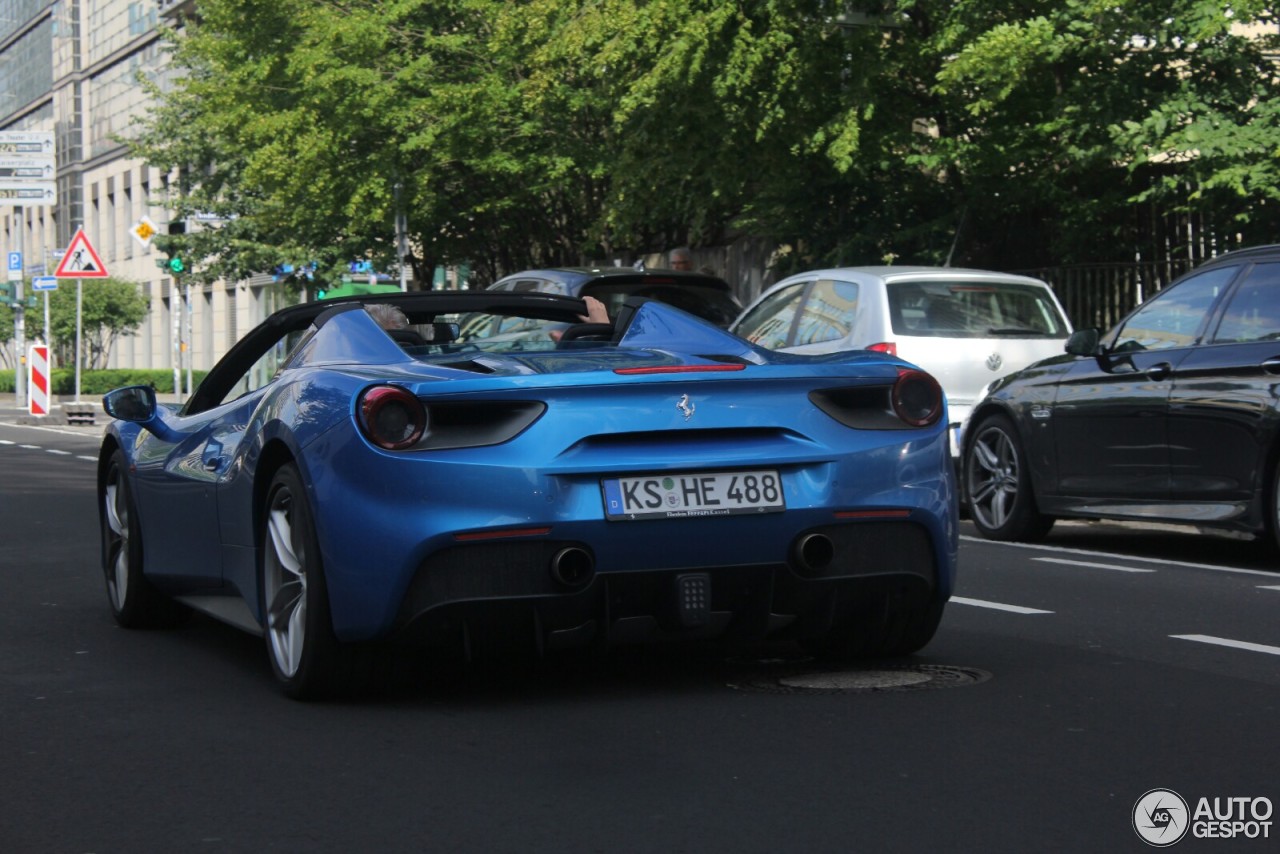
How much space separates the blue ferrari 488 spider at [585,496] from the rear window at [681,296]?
8745 millimetres

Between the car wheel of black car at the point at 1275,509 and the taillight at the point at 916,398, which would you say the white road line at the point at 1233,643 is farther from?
the car wheel of black car at the point at 1275,509

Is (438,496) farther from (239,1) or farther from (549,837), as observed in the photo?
(239,1)

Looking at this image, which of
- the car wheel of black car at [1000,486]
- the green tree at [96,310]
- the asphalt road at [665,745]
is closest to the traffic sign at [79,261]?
the car wheel of black car at [1000,486]

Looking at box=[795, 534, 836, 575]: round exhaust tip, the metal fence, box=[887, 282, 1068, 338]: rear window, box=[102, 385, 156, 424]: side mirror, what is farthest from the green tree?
box=[795, 534, 836, 575]: round exhaust tip

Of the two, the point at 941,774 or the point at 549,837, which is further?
the point at 941,774

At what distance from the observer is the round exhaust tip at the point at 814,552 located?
5.71 m

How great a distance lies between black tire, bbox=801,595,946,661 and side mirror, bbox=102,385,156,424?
258 cm

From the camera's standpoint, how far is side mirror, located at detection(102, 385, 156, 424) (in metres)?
7.31

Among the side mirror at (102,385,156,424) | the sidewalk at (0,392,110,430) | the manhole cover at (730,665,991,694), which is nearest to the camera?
the manhole cover at (730,665,991,694)

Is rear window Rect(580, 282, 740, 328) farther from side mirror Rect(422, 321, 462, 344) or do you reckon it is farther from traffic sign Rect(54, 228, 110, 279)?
traffic sign Rect(54, 228, 110, 279)

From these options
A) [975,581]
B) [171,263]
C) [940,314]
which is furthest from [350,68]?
[975,581]

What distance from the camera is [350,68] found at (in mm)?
27906

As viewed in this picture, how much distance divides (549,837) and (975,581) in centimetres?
534

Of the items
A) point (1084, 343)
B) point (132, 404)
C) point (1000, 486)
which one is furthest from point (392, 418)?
point (1000, 486)
